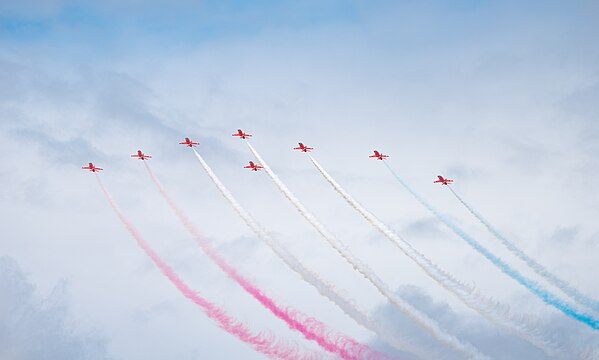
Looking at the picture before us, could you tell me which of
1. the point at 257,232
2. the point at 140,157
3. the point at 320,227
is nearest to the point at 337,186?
the point at 320,227

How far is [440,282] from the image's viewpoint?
111938mm

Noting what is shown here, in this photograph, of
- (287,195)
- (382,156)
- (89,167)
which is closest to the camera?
(287,195)

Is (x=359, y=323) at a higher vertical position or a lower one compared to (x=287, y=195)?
lower

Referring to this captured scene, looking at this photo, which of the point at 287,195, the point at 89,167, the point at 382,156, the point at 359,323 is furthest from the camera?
the point at 89,167

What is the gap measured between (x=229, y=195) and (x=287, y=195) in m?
14.0

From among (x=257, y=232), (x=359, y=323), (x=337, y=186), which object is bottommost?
(x=359, y=323)

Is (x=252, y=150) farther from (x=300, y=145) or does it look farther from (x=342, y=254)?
(x=342, y=254)

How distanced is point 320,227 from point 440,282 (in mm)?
28030

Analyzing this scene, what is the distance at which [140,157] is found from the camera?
132500 millimetres

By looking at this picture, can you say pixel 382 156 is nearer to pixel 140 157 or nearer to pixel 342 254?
pixel 342 254

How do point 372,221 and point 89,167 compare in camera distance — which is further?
point 89,167

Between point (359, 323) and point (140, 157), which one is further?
point (140, 157)

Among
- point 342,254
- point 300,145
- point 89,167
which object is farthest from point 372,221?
point 89,167

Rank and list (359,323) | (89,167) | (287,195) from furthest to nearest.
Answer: (89,167) < (287,195) < (359,323)
